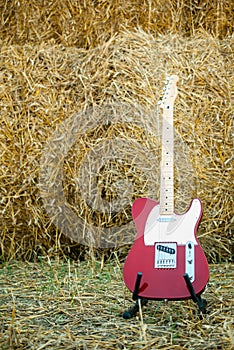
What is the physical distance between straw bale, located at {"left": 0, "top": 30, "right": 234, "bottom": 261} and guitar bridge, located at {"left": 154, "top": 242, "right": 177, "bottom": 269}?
488 mm

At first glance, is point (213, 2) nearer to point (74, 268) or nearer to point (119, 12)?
point (119, 12)

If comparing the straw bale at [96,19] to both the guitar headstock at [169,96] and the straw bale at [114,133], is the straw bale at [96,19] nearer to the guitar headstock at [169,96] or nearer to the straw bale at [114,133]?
the straw bale at [114,133]

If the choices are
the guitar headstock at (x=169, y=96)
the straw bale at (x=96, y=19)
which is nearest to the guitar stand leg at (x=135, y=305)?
the guitar headstock at (x=169, y=96)

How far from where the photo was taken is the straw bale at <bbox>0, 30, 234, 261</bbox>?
1.96 m

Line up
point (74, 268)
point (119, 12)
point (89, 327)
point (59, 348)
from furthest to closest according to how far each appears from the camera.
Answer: point (119, 12)
point (74, 268)
point (89, 327)
point (59, 348)

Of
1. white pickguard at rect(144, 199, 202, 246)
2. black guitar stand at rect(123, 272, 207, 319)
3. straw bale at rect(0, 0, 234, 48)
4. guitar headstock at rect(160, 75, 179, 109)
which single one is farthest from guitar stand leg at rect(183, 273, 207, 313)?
straw bale at rect(0, 0, 234, 48)

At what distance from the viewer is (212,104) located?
78.5 inches

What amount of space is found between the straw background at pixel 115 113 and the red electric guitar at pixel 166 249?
1.38 feet

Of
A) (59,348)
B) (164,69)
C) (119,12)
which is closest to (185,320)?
(59,348)

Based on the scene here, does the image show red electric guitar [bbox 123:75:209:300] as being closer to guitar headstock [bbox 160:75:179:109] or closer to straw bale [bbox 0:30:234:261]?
guitar headstock [bbox 160:75:179:109]

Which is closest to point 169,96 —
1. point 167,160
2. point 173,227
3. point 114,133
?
point 167,160

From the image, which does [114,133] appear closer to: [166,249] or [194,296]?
[166,249]

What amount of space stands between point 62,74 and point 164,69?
37cm

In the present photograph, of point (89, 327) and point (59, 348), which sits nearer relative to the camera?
point (59, 348)
